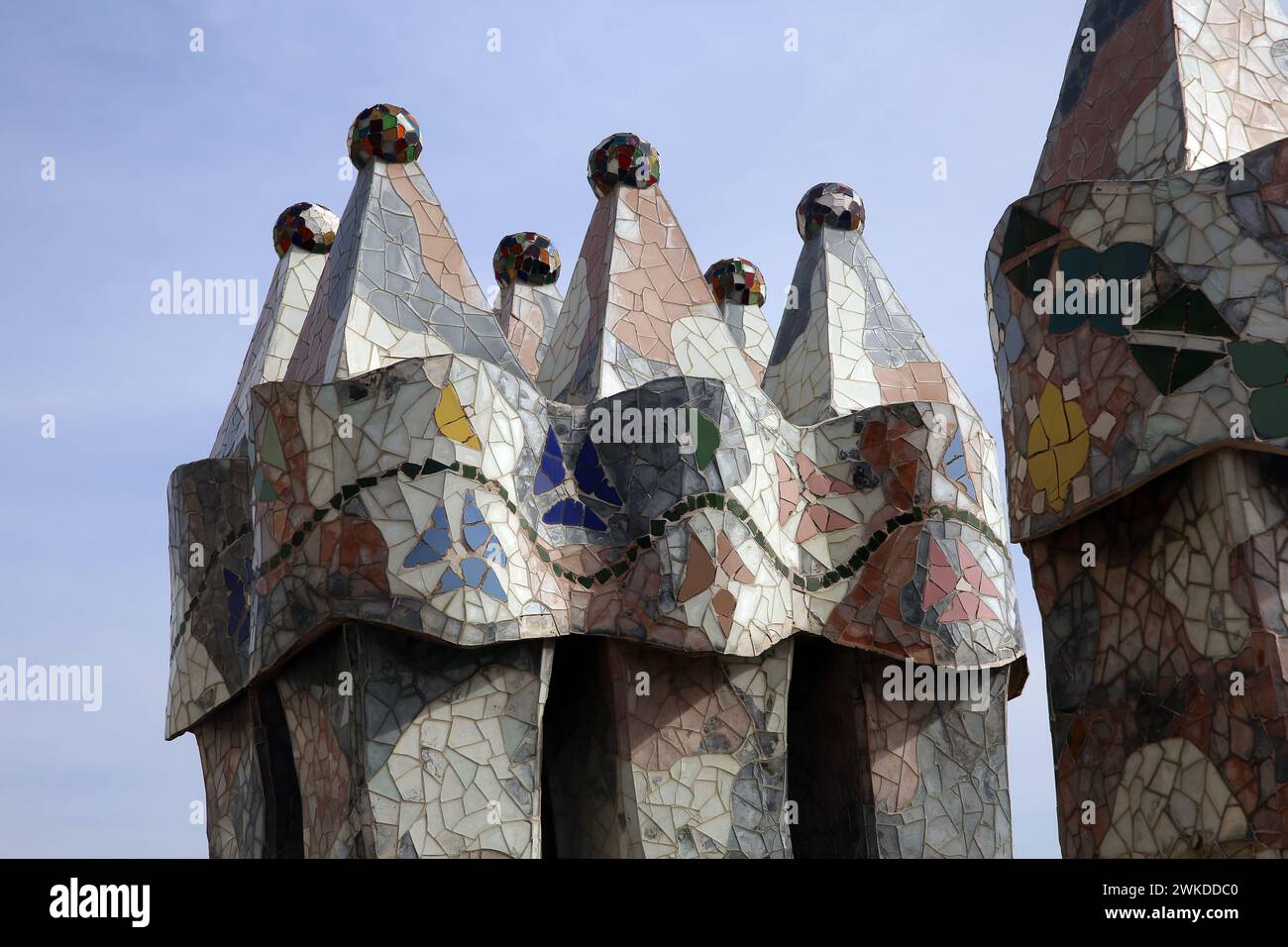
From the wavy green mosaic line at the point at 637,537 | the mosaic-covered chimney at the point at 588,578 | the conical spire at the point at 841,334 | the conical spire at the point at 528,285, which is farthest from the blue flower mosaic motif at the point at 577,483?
the conical spire at the point at 528,285

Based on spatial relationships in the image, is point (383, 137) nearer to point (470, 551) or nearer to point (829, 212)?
point (470, 551)

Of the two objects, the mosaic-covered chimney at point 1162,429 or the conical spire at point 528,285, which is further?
the conical spire at point 528,285

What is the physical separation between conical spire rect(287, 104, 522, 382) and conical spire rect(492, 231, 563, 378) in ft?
11.2

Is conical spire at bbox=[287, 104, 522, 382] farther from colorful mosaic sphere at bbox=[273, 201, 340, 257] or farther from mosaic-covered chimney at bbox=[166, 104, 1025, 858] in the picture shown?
colorful mosaic sphere at bbox=[273, 201, 340, 257]

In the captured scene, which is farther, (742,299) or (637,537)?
(742,299)

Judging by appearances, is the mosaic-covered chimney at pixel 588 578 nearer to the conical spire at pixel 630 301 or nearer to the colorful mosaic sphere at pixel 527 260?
the conical spire at pixel 630 301

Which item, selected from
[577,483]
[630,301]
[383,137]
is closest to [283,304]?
[383,137]

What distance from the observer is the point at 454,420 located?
12055mm

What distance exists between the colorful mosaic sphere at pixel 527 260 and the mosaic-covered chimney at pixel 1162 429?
10.8 m

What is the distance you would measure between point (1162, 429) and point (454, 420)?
6.83 metres

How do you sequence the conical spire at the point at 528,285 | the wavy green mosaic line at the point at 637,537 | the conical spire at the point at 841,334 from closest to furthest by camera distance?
the wavy green mosaic line at the point at 637,537, the conical spire at the point at 841,334, the conical spire at the point at 528,285

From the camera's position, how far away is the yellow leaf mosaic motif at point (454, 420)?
1201 centimetres
